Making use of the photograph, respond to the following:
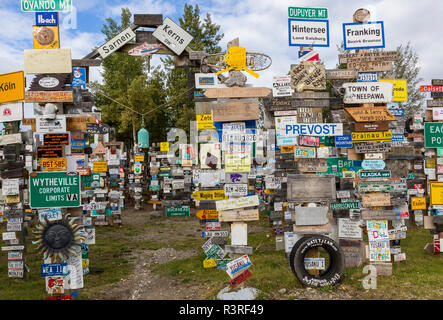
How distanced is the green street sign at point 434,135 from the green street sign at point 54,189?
8.72 meters

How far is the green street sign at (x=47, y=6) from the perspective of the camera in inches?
256

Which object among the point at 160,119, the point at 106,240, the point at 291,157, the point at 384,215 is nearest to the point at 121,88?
the point at 160,119

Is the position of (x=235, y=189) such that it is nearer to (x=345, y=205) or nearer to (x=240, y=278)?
(x=240, y=278)

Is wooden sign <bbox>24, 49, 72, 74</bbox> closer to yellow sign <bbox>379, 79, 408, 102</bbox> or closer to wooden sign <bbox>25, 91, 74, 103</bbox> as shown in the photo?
wooden sign <bbox>25, 91, 74, 103</bbox>

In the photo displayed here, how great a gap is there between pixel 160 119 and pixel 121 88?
506 cm

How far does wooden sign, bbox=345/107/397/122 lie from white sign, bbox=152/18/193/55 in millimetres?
4307

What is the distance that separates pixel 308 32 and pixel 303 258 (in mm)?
4975

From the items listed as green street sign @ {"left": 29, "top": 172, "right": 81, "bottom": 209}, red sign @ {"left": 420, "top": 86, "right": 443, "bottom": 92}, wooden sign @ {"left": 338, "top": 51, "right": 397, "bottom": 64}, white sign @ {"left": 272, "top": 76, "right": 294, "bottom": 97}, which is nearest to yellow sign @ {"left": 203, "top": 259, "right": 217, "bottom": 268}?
green street sign @ {"left": 29, "top": 172, "right": 81, "bottom": 209}

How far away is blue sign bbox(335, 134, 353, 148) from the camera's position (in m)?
7.68

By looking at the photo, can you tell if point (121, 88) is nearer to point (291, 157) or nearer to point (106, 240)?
point (106, 240)

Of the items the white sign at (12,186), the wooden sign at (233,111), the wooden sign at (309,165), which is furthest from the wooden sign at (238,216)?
the white sign at (12,186)

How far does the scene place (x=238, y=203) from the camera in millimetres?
6633

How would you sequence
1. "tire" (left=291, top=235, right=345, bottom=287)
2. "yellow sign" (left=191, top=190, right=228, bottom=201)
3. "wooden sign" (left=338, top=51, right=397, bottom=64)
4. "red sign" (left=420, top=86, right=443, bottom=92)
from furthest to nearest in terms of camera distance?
1. "red sign" (left=420, top=86, right=443, bottom=92)
2. "yellow sign" (left=191, top=190, right=228, bottom=201)
3. "wooden sign" (left=338, top=51, right=397, bottom=64)
4. "tire" (left=291, top=235, right=345, bottom=287)

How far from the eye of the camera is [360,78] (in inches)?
304
